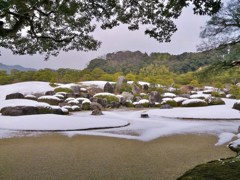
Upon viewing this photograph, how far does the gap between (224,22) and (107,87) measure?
20926 millimetres

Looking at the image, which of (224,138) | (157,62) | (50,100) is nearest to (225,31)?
(224,138)

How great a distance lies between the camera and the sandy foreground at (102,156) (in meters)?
5.89

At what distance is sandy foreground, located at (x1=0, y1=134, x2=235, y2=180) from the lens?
19.3 ft

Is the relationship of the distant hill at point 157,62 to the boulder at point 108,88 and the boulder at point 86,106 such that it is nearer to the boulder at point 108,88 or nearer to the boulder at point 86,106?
the boulder at point 108,88

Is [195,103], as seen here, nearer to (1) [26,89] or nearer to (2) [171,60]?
(1) [26,89]

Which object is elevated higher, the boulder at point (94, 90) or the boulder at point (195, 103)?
the boulder at point (94, 90)

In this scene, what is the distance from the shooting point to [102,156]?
24.7 ft

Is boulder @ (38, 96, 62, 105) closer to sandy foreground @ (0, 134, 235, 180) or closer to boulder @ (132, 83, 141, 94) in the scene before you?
boulder @ (132, 83, 141, 94)

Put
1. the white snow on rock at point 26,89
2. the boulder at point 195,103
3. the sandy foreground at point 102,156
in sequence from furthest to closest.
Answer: the white snow on rock at point 26,89
the boulder at point 195,103
the sandy foreground at point 102,156

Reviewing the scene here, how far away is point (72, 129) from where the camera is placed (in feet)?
40.9

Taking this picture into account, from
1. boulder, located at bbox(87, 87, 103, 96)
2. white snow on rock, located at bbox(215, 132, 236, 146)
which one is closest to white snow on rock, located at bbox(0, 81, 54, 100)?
boulder, located at bbox(87, 87, 103, 96)

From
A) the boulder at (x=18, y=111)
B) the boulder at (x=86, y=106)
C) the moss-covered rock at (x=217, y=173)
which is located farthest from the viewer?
the boulder at (x=86, y=106)

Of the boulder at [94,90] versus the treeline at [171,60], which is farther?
the boulder at [94,90]

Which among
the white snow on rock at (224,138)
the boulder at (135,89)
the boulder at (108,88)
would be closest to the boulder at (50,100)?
the boulder at (108,88)
